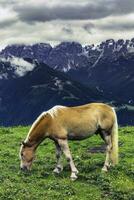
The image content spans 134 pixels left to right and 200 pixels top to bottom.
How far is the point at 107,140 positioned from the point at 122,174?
9.40 feet

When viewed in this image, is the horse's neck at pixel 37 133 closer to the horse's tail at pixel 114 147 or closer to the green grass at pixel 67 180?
the green grass at pixel 67 180

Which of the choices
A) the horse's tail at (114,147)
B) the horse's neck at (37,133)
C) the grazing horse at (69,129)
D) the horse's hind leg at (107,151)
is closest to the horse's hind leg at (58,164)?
the grazing horse at (69,129)

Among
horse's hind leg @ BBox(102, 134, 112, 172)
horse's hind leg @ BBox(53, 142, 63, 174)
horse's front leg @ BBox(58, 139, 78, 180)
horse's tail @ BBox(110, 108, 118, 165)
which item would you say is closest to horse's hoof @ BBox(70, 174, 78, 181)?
horse's front leg @ BBox(58, 139, 78, 180)

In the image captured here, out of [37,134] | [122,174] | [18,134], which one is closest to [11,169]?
[37,134]

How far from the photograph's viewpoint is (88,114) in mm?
28297

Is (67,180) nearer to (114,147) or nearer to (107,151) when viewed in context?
(107,151)

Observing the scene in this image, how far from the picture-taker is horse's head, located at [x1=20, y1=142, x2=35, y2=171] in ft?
90.1

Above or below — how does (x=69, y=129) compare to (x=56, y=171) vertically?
above

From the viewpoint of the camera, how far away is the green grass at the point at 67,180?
2283 cm

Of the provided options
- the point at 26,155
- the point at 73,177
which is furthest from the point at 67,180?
the point at 26,155

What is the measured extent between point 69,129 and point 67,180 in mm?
3000

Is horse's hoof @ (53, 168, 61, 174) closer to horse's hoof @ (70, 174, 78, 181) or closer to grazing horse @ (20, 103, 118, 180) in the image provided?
grazing horse @ (20, 103, 118, 180)

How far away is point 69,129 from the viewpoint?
2755 cm

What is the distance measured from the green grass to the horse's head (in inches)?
17.6
